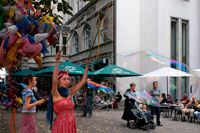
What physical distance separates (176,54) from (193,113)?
991 centimetres

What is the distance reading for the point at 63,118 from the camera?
3.83 meters

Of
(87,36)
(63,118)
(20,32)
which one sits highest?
(87,36)

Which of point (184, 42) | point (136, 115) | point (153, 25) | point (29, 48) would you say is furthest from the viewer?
point (184, 42)

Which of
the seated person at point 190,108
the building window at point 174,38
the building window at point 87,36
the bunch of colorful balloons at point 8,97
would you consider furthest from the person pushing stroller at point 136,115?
the building window at point 87,36

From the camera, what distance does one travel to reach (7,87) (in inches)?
178

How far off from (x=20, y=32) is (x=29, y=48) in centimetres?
23

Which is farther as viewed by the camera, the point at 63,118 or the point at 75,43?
the point at 75,43

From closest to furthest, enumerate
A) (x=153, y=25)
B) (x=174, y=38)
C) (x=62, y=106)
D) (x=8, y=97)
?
(x=62, y=106), (x=8, y=97), (x=153, y=25), (x=174, y=38)

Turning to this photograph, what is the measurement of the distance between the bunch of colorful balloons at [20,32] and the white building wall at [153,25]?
51.3 feet

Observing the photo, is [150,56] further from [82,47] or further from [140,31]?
[82,47]

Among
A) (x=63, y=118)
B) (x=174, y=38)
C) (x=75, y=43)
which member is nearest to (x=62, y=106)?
(x=63, y=118)

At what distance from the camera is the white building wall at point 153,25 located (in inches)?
762

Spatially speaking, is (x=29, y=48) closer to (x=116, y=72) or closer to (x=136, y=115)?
(x=136, y=115)

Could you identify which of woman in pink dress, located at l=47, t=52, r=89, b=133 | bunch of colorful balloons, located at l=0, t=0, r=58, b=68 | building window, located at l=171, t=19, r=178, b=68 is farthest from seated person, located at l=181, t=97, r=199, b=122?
bunch of colorful balloons, located at l=0, t=0, r=58, b=68
